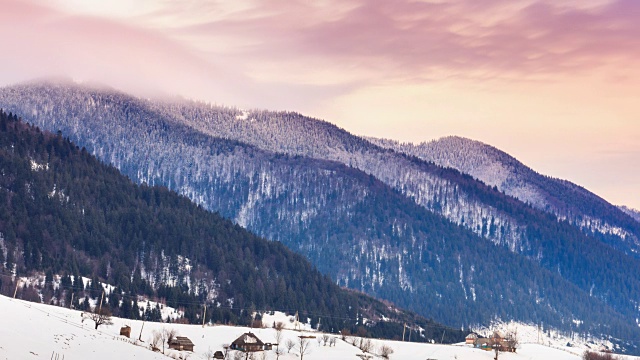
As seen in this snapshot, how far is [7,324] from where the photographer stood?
14188 centimetres

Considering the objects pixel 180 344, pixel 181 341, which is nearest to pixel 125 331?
pixel 180 344

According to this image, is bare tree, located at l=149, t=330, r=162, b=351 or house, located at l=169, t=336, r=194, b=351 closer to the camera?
bare tree, located at l=149, t=330, r=162, b=351

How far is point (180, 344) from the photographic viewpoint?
646 feet

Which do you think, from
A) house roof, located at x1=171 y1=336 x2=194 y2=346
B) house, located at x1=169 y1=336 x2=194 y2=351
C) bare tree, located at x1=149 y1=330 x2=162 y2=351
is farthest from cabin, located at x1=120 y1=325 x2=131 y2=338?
house roof, located at x1=171 y1=336 x2=194 y2=346

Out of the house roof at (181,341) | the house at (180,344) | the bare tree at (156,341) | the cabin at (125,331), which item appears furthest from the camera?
the house roof at (181,341)

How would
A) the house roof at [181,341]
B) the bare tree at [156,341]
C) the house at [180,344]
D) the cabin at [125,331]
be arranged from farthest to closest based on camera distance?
the house roof at [181,341] → the house at [180,344] → the cabin at [125,331] → the bare tree at [156,341]

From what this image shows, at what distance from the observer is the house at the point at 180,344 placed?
194887mm

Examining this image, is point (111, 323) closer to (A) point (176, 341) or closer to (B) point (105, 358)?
(A) point (176, 341)

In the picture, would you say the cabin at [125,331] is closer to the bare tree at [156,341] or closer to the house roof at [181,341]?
the bare tree at [156,341]

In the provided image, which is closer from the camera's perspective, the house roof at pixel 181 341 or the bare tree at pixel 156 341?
the bare tree at pixel 156 341

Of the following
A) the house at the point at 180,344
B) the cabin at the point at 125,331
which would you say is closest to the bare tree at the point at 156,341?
the house at the point at 180,344

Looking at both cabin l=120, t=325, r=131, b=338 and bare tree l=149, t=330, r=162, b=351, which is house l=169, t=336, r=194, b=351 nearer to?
bare tree l=149, t=330, r=162, b=351

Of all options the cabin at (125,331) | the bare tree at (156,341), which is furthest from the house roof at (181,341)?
the cabin at (125,331)

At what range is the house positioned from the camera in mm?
194887
